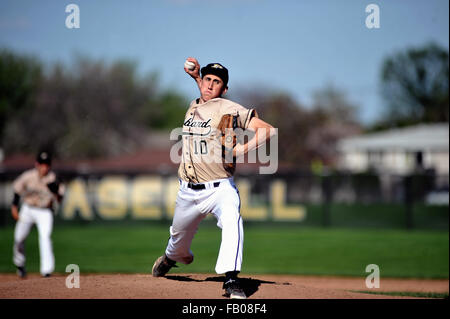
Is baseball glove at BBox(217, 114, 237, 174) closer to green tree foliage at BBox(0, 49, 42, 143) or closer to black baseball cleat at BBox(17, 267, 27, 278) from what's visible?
black baseball cleat at BBox(17, 267, 27, 278)

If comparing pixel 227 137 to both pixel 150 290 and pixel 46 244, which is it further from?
pixel 46 244

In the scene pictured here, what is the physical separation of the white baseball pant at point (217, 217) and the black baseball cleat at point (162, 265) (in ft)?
0.75

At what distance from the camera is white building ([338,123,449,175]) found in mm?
35812

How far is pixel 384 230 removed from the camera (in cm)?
1983

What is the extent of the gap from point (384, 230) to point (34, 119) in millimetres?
24771

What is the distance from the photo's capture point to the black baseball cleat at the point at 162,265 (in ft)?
21.2

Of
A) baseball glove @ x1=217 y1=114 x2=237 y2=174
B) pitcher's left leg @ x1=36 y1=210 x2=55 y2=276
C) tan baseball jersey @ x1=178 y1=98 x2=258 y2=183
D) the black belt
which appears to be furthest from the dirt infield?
pitcher's left leg @ x1=36 y1=210 x2=55 y2=276

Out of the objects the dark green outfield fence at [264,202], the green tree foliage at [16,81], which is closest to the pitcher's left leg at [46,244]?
the dark green outfield fence at [264,202]

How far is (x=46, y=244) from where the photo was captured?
10.5 meters

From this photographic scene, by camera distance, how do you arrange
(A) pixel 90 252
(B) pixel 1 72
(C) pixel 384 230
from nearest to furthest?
(A) pixel 90 252, (C) pixel 384 230, (B) pixel 1 72

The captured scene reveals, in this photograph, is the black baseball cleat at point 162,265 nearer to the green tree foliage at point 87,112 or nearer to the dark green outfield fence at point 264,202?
the dark green outfield fence at point 264,202

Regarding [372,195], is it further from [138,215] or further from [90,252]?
[90,252]

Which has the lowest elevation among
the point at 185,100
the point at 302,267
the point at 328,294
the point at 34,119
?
the point at 302,267

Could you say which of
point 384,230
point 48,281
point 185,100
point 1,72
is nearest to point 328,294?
point 48,281
